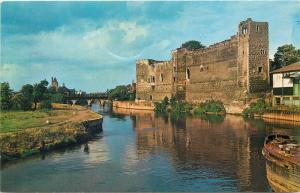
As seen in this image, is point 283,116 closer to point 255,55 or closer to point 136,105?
point 255,55

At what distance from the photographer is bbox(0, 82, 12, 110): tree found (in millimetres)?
39588

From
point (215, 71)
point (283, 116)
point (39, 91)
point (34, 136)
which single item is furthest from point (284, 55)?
point (34, 136)

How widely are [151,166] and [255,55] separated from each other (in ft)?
110

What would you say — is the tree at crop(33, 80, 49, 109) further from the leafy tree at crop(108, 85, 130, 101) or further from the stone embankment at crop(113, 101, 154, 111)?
the leafy tree at crop(108, 85, 130, 101)

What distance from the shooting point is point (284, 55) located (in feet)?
188

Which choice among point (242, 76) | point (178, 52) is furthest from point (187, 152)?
point (178, 52)

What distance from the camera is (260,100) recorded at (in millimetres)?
50031

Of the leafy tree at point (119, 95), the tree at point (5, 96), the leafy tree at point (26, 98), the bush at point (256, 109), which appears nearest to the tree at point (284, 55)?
the bush at point (256, 109)

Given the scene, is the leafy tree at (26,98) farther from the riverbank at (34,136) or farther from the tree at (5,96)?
the riverbank at (34,136)

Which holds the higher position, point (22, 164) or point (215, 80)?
point (215, 80)

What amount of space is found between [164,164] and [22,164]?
6.90m

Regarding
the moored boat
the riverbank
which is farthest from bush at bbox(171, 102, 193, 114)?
the moored boat

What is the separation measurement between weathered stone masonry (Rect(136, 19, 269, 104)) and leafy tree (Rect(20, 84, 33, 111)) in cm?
2302

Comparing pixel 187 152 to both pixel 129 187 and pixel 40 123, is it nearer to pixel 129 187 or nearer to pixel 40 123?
pixel 129 187
